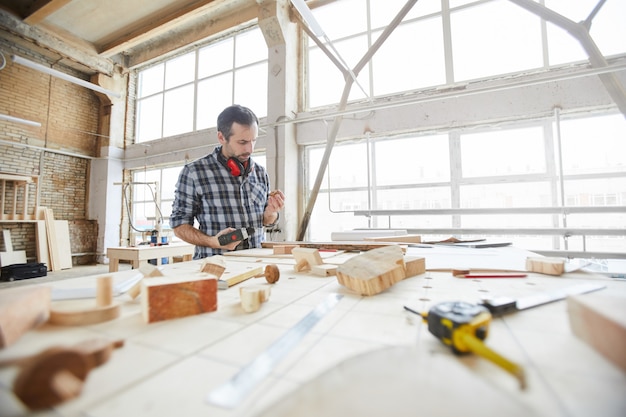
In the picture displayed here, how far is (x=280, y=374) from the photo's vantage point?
1.40ft

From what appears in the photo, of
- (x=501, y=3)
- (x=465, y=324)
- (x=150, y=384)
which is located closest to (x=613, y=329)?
(x=465, y=324)

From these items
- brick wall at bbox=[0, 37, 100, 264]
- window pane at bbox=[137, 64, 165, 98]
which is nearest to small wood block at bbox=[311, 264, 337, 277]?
brick wall at bbox=[0, 37, 100, 264]

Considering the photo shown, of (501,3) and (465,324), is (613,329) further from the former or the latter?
(501,3)

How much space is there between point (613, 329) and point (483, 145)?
16.1 feet

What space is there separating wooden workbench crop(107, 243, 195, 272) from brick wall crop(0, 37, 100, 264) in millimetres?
4324

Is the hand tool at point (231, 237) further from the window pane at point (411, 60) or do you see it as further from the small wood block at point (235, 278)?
the window pane at point (411, 60)

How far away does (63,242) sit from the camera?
6742 mm

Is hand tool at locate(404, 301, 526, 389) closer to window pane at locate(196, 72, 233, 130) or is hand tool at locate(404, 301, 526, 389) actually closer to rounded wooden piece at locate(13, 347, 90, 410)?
rounded wooden piece at locate(13, 347, 90, 410)

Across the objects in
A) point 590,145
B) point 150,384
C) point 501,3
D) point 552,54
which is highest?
point 501,3

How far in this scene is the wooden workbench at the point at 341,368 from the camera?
0.34m

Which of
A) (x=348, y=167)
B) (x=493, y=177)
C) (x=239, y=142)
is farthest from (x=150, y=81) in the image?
(x=493, y=177)

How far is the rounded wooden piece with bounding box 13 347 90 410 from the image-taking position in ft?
1.10

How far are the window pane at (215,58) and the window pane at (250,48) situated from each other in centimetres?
22

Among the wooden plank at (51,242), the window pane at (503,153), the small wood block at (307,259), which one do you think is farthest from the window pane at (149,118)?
the small wood block at (307,259)
